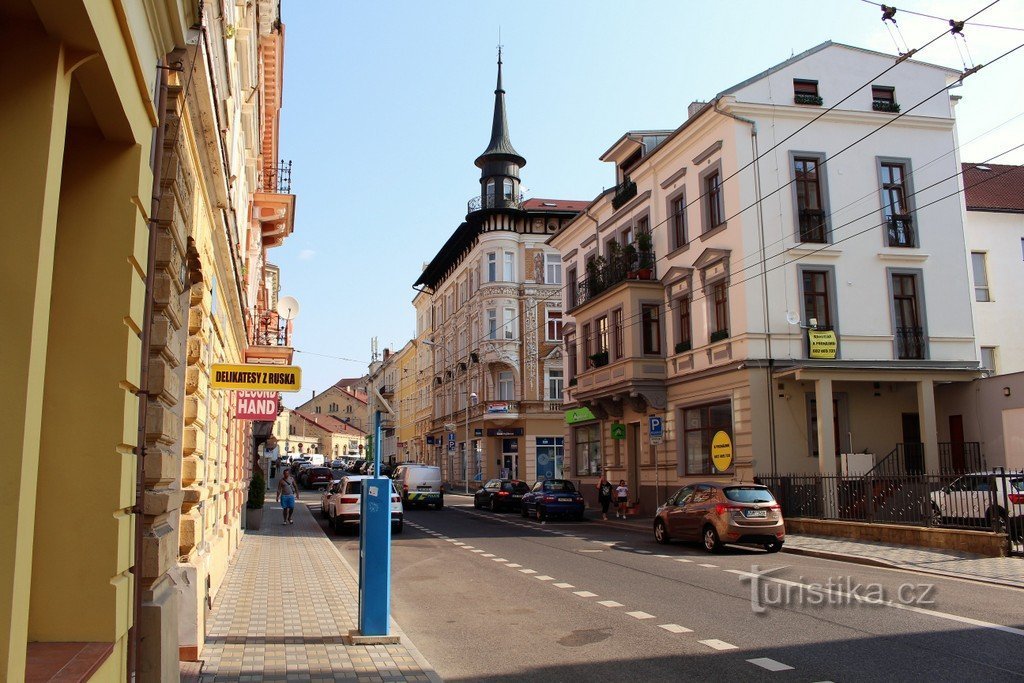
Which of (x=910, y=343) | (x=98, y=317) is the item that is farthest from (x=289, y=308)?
(x=98, y=317)

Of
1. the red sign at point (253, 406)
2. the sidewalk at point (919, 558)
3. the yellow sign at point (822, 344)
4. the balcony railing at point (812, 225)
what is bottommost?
the sidewalk at point (919, 558)

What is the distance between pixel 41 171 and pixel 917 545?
18427mm

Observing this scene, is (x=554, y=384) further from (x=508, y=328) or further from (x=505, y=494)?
(x=505, y=494)

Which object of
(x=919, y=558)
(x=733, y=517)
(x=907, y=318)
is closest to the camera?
(x=919, y=558)

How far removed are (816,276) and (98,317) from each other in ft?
79.9

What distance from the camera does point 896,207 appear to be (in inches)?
1059

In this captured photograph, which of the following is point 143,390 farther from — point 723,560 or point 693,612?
point 723,560

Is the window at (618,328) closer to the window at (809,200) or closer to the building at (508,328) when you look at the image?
the window at (809,200)

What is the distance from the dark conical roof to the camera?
57.2 m

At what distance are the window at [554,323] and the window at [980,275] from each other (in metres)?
24.2

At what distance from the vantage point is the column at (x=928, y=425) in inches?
974

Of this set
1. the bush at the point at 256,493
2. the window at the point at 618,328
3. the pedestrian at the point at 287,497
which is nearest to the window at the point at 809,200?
the window at the point at 618,328

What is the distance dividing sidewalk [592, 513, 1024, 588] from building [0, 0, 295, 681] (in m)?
12.0

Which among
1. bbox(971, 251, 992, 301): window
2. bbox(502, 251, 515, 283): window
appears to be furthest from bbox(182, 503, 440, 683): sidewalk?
bbox(502, 251, 515, 283): window
